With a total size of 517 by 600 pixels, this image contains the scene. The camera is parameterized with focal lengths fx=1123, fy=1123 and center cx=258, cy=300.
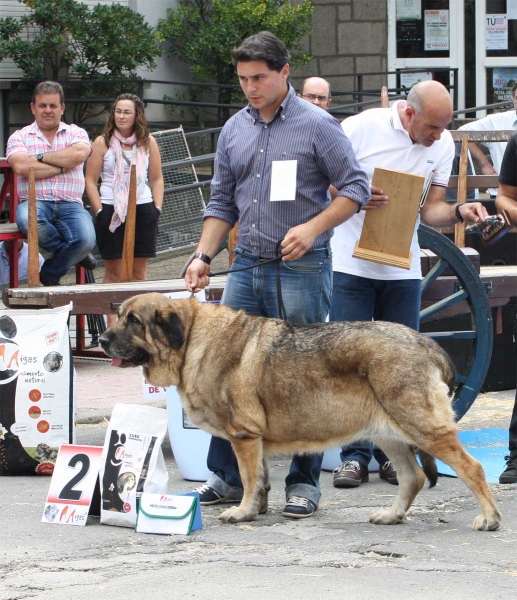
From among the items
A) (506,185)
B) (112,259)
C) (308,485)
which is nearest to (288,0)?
(112,259)

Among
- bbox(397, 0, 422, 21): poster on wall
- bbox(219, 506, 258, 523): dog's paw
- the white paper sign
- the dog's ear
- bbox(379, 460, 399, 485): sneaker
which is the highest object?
bbox(397, 0, 422, 21): poster on wall

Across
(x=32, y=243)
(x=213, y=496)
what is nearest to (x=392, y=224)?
(x=213, y=496)

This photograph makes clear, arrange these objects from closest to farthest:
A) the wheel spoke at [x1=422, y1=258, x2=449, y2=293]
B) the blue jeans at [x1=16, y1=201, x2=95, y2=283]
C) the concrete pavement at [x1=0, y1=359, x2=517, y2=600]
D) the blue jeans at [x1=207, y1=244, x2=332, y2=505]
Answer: the concrete pavement at [x1=0, y1=359, x2=517, y2=600] → the blue jeans at [x1=207, y1=244, x2=332, y2=505] → the wheel spoke at [x1=422, y1=258, x2=449, y2=293] → the blue jeans at [x1=16, y1=201, x2=95, y2=283]

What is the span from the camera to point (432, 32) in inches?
661

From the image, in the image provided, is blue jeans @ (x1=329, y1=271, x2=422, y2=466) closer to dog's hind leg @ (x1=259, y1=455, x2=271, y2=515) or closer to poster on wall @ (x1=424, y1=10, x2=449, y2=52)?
dog's hind leg @ (x1=259, y1=455, x2=271, y2=515)

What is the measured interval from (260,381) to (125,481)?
771mm

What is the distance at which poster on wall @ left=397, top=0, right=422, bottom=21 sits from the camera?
16609 mm

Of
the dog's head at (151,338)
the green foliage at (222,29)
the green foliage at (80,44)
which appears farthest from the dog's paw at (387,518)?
the green foliage at (222,29)

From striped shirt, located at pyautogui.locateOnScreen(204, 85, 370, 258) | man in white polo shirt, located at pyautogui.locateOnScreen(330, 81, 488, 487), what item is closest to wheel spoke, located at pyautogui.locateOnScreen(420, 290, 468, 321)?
man in white polo shirt, located at pyautogui.locateOnScreen(330, 81, 488, 487)

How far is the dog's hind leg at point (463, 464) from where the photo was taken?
15.8 feet

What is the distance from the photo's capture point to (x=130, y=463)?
16.8 ft

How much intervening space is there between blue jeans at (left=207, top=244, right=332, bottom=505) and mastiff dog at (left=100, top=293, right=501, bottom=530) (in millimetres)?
157

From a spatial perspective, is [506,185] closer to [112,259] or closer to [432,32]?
[112,259]

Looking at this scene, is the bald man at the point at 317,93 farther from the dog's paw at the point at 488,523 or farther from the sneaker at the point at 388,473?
the dog's paw at the point at 488,523
